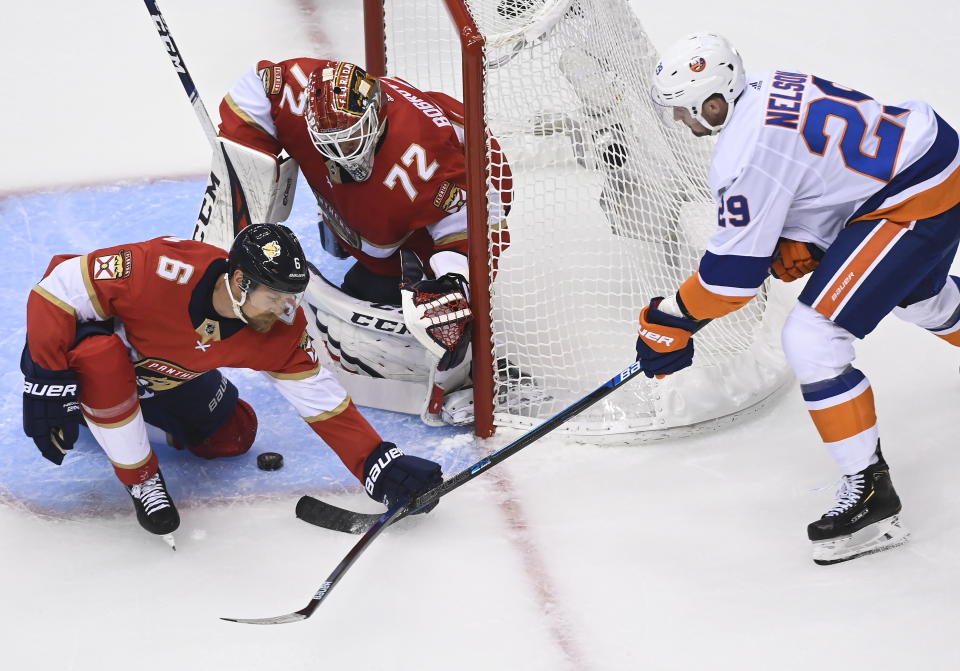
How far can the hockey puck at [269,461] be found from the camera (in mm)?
3102

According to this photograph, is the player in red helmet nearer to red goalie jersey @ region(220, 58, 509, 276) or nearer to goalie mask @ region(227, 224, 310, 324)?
goalie mask @ region(227, 224, 310, 324)

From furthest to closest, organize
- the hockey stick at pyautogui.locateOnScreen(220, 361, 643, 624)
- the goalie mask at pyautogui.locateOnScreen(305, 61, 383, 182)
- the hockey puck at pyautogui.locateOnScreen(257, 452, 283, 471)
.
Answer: the hockey puck at pyautogui.locateOnScreen(257, 452, 283, 471) < the goalie mask at pyautogui.locateOnScreen(305, 61, 383, 182) < the hockey stick at pyautogui.locateOnScreen(220, 361, 643, 624)

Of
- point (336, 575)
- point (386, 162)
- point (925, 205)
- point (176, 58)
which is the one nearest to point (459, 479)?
point (336, 575)

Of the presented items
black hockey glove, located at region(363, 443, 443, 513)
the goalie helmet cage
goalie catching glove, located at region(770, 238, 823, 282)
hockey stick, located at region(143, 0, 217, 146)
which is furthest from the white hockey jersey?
hockey stick, located at region(143, 0, 217, 146)

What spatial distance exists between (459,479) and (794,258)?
3.02 ft

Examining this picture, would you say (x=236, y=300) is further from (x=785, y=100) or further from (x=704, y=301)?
(x=785, y=100)

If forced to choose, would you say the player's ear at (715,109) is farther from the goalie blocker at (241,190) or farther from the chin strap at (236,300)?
the goalie blocker at (241,190)

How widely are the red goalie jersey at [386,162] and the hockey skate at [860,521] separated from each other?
114 centimetres

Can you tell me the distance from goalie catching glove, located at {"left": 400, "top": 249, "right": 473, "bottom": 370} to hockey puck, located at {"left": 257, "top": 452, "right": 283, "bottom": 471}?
0.48 m

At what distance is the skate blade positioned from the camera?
270 centimetres

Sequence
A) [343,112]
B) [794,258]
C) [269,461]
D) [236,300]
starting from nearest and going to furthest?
[236,300] → [794,258] → [343,112] → [269,461]

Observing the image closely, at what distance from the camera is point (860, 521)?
8.77ft

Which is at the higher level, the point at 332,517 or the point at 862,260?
the point at 862,260

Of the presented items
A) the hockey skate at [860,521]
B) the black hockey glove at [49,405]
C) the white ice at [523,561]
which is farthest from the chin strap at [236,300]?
the hockey skate at [860,521]
